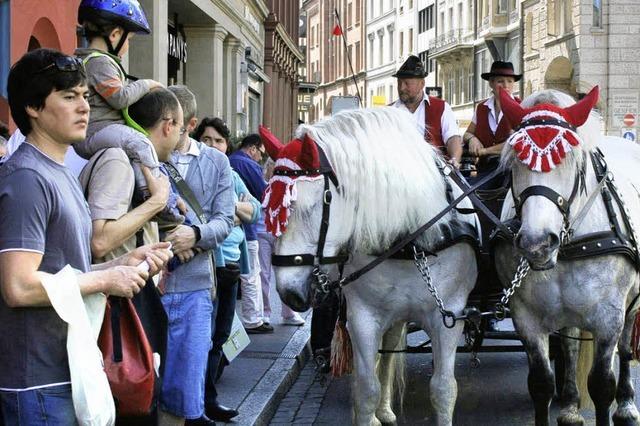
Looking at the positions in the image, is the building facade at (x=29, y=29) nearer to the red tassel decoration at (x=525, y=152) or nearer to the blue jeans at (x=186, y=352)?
the blue jeans at (x=186, y=352)

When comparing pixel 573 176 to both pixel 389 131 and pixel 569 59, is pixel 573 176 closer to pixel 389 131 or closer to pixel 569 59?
pixel 389 131

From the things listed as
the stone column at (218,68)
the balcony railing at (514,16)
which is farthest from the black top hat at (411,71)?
the balcony railing at (514,16)

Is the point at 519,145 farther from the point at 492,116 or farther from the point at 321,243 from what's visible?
the point at 492,116

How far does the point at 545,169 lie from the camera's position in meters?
5.41

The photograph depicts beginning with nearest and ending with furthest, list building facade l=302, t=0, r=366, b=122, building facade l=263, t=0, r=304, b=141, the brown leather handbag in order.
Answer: the brown leather handbag, building facade l=263, t=0, r=304, b=141, building facade l=302, t=0, r=366, b=122

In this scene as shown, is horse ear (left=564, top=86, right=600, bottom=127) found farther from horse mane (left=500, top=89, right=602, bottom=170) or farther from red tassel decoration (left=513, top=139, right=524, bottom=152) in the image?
red tassel decoration (left=513, top=139, right=524, bottom=152)

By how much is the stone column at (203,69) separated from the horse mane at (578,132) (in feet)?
61.3

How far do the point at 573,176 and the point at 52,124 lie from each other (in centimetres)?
295

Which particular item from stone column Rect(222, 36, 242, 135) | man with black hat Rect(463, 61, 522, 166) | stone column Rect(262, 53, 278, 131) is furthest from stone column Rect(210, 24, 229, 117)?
man with black hat Rect(463, 61, 522, 166)

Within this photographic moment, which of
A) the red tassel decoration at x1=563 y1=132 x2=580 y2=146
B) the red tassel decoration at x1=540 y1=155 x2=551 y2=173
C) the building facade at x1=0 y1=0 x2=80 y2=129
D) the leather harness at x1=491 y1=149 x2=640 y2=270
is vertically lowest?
the leather harness at x1=491 y1=149 x2=640 y2=270

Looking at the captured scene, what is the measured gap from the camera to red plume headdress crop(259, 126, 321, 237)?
16.7 ft

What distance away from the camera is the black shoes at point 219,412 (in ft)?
23.1

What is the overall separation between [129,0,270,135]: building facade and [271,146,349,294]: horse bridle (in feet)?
39.6

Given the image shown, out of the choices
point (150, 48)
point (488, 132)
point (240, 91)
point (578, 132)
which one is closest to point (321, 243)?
point (578, 132)
